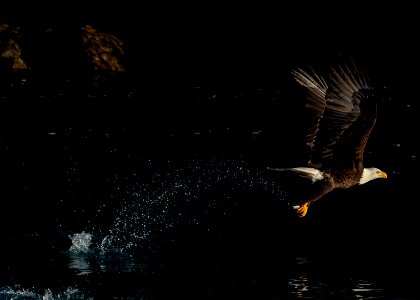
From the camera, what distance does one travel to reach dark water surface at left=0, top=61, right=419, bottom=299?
985cm

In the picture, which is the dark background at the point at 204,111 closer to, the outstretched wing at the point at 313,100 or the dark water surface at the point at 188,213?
the dark water surface at the point at 188,213

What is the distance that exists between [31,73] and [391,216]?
26.1 metres

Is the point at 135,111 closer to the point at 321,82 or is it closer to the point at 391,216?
the point at 391,216

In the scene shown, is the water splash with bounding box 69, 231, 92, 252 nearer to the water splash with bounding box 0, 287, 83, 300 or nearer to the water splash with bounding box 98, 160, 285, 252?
the water splash with bounding box 98, 160, 285, 252

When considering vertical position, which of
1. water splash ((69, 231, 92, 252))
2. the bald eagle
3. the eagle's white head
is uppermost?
the bald eagle

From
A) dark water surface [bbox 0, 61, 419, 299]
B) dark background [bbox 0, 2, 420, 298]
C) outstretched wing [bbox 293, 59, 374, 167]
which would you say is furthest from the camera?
dark background [bbox 0, 2, 420, 298]

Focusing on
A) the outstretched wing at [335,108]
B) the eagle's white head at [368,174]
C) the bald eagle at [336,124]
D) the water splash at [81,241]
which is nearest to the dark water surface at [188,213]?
the water splash at [81,241]

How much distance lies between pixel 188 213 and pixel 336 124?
14.0ft

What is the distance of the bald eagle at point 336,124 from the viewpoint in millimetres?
9945

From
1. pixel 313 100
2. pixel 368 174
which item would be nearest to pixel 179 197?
pixel 368 174

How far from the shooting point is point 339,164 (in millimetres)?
10406

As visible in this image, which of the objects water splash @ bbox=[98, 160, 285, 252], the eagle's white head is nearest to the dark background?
water splash @ bbox=[98, 160, 285, 252]

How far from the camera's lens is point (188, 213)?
13.7m

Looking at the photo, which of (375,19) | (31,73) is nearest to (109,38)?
(31,73)
